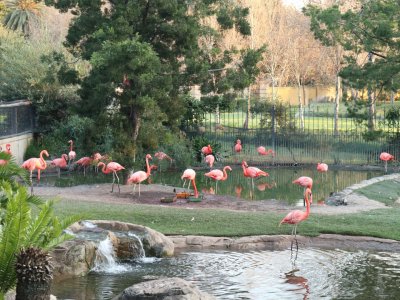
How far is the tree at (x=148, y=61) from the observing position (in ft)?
69.5

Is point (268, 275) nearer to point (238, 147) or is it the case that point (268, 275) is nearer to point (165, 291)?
point (165, 291)

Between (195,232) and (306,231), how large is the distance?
215cm

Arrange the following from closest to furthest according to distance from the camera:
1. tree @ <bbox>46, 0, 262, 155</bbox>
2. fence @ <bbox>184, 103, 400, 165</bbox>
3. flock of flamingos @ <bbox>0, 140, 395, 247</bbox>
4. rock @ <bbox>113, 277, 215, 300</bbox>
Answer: rock @ <bbox>113, 277, 215, 300</bbox>, flock of flamingos @ <bbox>0, 140, 395, 247</bbox>, tree @ <bbox>46, 0, 262, 155</bbox>, fence @ <bbox>184, 103, 400, 165</bbox>

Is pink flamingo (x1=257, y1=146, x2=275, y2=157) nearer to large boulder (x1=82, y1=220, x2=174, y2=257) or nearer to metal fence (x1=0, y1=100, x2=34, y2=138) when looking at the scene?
metal fence (x1=0, y1=100, x2=34, y2=138)

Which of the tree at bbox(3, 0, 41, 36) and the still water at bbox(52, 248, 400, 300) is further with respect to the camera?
the tree at bbox(3, 0, 41, 36)

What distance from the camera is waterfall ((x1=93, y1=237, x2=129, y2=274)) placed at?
12453 mm

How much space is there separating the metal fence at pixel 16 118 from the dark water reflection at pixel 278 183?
17.4 ft

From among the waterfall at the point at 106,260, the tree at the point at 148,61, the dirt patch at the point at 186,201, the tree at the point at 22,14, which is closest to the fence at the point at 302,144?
the tree at the point at 148,61

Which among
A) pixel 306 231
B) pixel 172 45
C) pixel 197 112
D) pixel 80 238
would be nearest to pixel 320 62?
pixel 197 112

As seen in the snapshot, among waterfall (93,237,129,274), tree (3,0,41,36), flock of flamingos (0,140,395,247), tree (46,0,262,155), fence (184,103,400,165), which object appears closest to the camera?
waterfall (93,237,129,274)

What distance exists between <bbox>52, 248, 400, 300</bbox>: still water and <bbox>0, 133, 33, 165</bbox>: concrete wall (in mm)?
14640

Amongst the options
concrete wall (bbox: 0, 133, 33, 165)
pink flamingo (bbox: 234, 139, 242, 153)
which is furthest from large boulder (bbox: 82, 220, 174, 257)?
pink flamingo (bbox: 234, 139, 242, 153)

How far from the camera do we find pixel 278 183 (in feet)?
82.8

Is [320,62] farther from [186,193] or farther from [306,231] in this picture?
[306,231]
